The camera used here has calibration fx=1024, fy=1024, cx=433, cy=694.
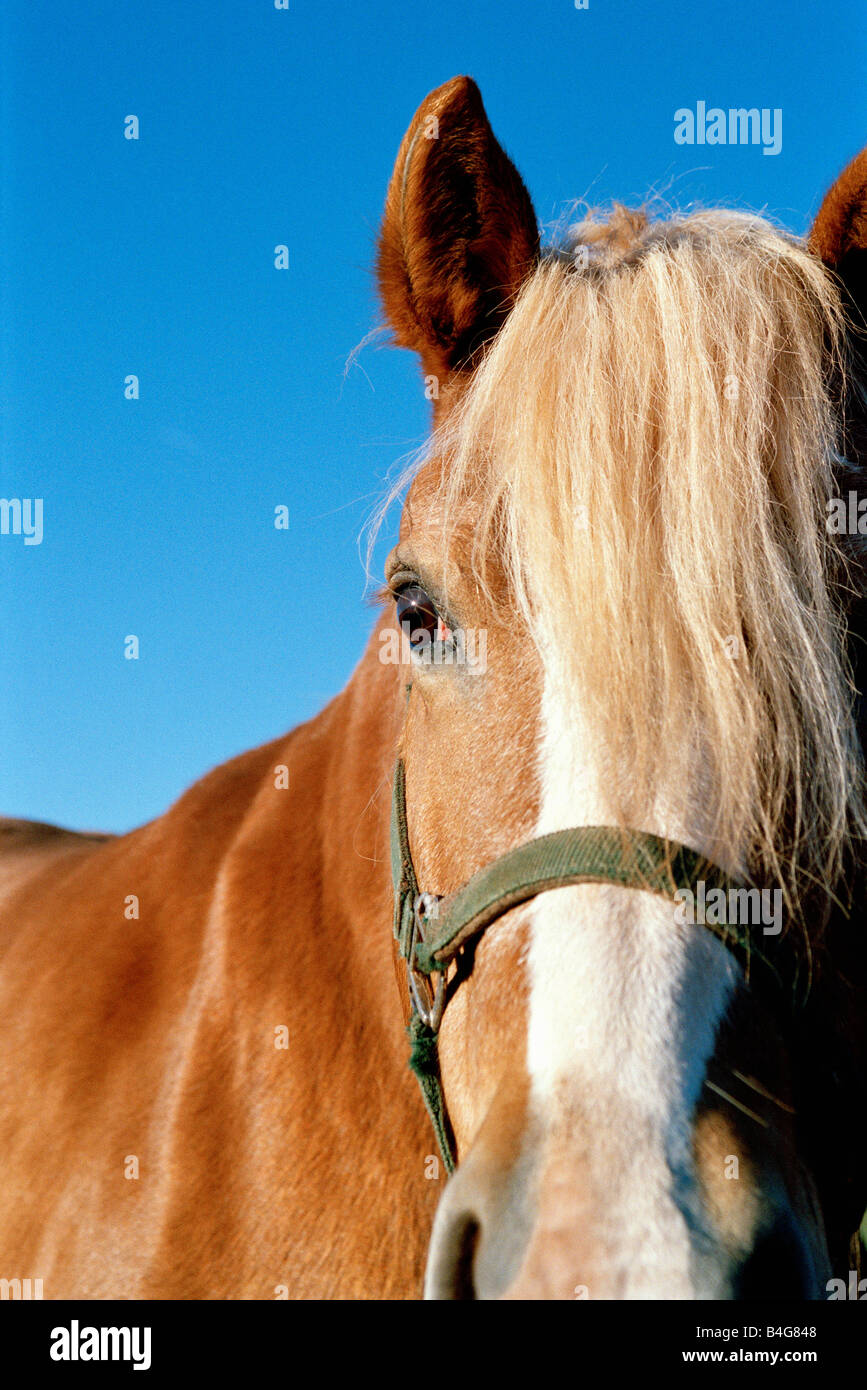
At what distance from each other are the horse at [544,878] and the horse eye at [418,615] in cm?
1

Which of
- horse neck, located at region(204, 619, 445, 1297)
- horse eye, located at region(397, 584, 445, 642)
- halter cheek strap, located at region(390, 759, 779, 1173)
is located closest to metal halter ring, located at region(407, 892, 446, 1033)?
halter cheek strap, located at region(390, 759, 779, 1173)

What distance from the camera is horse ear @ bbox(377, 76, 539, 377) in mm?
2248

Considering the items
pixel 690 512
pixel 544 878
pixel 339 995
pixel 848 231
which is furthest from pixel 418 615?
pixel 848 231

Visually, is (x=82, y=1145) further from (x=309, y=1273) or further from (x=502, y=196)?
(x=502, y=196)

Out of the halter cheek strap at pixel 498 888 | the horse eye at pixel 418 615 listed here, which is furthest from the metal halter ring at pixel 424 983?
the horse eye at pixel 418 615

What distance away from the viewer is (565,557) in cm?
181

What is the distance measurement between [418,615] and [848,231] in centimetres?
122

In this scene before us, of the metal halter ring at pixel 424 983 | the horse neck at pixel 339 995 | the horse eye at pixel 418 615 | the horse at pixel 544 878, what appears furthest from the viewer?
the horse neck at pixel 339 995

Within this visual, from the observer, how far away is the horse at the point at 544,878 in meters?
1.38

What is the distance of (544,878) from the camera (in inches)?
62.4

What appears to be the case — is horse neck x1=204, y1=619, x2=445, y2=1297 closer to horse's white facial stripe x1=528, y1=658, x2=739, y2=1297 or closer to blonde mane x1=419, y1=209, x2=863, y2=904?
blonde mane x1=419, y1=209, x2=863, y2=904

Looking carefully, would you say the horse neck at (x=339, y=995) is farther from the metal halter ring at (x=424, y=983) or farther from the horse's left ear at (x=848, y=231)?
the horse's left ear at (x=848, y=231)

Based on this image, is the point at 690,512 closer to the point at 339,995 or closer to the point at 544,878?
the point at 544,878
